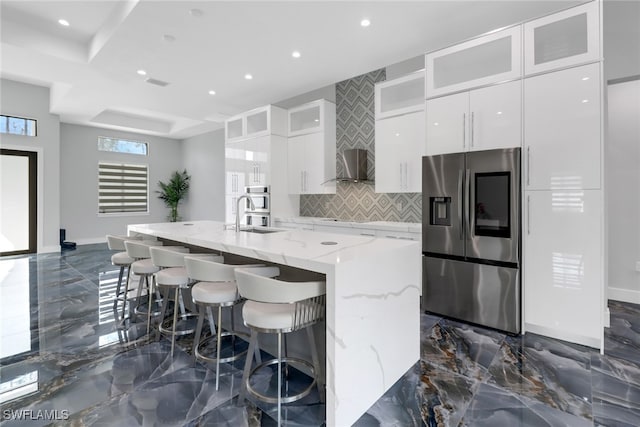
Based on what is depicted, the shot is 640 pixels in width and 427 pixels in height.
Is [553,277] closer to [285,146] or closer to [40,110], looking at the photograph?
[285,146]

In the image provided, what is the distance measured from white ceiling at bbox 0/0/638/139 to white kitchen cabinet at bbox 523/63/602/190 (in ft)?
2.99

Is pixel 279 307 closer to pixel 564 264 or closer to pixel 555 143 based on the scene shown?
pixel 564 264

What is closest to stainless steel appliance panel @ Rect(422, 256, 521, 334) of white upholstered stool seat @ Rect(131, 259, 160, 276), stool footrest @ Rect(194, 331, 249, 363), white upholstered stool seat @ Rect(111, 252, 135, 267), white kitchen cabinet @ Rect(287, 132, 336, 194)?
stool footrest @ Rect(194, 331, 249, 363)

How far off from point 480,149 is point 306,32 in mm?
2277

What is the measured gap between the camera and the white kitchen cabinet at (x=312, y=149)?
5.08m

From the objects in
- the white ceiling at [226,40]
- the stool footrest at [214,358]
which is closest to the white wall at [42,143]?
the white ceiling at [226,40]

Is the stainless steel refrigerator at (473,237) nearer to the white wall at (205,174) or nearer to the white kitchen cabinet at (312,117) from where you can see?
the white kitchen cabinet at (312,117)

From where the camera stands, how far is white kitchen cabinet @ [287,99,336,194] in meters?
5.08

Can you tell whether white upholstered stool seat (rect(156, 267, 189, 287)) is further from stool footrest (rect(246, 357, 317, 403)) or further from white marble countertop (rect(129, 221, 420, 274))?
stool footrest (rect(246, 357, 317, 403))

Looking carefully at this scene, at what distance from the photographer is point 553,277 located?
2.79 meters

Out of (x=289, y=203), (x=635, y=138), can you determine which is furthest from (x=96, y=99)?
(x=635, y=138)

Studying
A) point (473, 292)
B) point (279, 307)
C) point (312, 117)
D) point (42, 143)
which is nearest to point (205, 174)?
point (42, 143)

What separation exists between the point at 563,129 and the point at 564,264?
1.16 metres

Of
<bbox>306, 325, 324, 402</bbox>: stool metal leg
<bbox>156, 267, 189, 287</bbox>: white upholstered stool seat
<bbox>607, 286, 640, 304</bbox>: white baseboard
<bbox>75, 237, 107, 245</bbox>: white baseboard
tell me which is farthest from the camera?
<bbox>75, 237, 107, 245</bbox>: white baseboard
